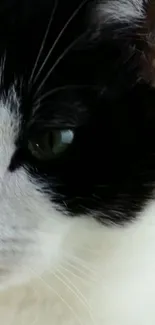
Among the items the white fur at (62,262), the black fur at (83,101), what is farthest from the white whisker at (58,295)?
the black fur at (83,101)

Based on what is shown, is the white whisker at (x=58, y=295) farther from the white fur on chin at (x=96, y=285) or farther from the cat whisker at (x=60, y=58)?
the cat whisker at (x=60, y=58)

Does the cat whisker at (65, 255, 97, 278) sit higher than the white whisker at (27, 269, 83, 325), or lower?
higher

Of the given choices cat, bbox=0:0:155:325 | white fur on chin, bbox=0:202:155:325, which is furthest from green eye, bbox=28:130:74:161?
white fur on chin, bbox=0:202:155:325

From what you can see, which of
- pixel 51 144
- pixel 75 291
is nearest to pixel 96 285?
pixel 75 291

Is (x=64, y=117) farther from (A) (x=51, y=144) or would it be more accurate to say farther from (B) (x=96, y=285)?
(B) (x=96, y=285)

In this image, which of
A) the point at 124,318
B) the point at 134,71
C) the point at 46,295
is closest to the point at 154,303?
the point at 124,318

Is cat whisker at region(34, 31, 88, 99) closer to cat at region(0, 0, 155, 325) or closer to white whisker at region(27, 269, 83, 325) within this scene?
cat at region(0, 0, 155, 325)

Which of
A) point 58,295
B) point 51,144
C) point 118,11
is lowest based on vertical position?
point 58,295
